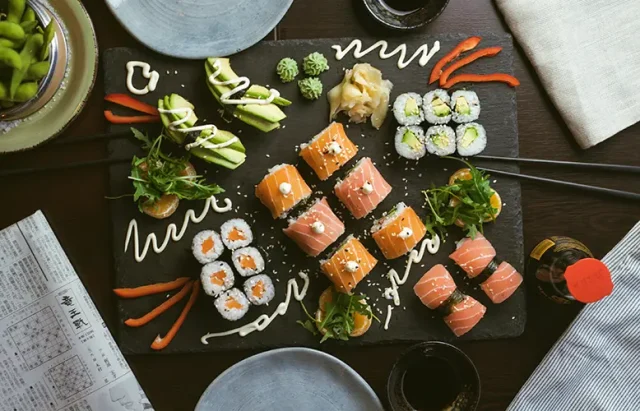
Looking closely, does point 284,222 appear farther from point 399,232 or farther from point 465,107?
point 465,107

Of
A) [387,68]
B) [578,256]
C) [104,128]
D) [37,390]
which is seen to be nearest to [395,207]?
[387,68]

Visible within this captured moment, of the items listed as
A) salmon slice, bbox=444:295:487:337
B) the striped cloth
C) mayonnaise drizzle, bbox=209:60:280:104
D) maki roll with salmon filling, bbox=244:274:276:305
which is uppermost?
mayonnaise drizzle, bbox=209:60:280:104

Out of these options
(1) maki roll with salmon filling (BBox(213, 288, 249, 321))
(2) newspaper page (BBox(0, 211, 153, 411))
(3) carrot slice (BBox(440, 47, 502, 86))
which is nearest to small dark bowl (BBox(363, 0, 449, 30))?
(3) carrot slice (BBox(440, 47, 502, 86))

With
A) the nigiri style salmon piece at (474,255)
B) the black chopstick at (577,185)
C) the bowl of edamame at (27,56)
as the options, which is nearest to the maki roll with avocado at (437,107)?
the black chopstick at (577,185)

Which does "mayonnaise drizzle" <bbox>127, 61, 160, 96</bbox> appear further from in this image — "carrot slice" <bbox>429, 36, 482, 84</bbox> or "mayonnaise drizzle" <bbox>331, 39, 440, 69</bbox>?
"carrot slice" <bbox>429, 36, 482, 84</bbox>

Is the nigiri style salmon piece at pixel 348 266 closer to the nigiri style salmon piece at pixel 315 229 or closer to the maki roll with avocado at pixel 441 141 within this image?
the nigiri style salmon piece at pixel 315 229

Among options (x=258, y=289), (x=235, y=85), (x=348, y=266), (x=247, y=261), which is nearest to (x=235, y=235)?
(x=247, y=261)
